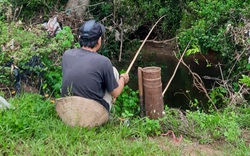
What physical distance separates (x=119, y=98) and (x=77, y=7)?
2.41 metres

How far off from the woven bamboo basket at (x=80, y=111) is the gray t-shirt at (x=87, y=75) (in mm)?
123

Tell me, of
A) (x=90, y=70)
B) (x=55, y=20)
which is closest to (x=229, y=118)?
(x=90, y=70)

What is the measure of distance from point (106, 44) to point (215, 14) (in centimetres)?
227

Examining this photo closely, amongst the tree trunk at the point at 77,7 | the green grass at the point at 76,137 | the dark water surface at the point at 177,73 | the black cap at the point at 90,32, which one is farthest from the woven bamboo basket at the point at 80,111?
the tree trunk at the point at 77,7

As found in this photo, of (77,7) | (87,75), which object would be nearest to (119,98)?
(87,75)

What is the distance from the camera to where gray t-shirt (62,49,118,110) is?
11.1 ft

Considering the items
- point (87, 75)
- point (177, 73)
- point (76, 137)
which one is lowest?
point (177, 73)

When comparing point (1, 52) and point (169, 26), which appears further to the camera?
point (169, 26)

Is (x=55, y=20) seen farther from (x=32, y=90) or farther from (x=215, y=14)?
(x=215, y=14)

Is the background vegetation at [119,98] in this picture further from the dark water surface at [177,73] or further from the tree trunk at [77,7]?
the dark water surface at [177,73]

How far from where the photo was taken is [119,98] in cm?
541

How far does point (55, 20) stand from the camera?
20.0ft

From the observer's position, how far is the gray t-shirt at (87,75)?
3.40 meters

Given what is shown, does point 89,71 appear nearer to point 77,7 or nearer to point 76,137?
point 76,137
